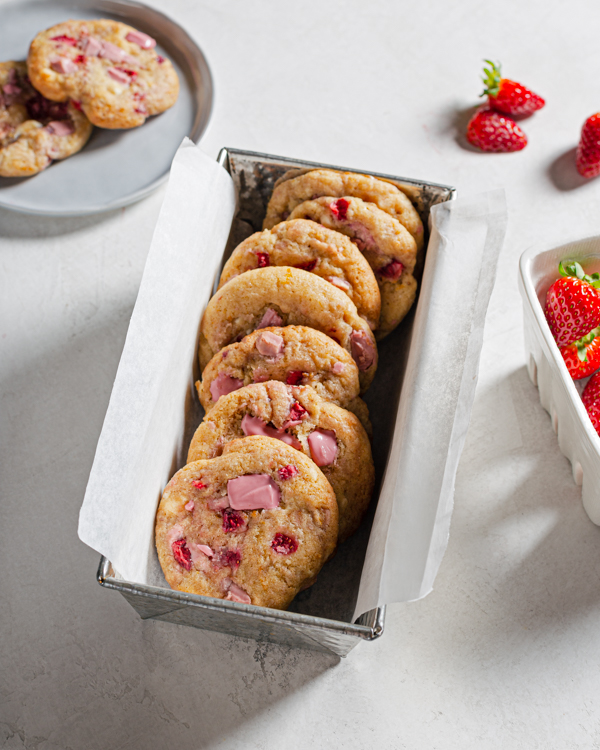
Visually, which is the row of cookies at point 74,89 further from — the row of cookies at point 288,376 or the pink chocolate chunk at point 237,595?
the pink chocolate chunk at point 237,595

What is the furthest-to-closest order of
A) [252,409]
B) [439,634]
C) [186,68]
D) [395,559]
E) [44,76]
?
[186,68] < [44,76] < [439,634] < [252,409] < [395,559]

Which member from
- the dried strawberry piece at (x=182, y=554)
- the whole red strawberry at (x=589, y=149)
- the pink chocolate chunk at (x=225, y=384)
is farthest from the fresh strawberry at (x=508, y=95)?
the dried strawberry piece at (x=182, y=554)

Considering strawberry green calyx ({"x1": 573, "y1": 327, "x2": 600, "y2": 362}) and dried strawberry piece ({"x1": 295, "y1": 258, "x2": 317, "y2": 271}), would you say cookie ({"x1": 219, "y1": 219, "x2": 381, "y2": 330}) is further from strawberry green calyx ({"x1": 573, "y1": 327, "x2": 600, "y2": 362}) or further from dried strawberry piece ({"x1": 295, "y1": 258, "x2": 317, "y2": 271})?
strawberry green calyx ({"x1": 573, "y1": 327, "x2": 600, "y2": 362})

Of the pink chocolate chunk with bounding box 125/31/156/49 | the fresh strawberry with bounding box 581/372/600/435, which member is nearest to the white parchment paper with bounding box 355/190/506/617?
the fresh strawberry with bounding box 581/372/600/435

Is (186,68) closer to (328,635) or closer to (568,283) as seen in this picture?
(568,283)

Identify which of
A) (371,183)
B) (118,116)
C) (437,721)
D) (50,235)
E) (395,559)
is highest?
(371,183)

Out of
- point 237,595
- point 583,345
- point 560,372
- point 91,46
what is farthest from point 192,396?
point 91,46

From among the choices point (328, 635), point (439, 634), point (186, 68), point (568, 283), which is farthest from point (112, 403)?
point (186, 68)
